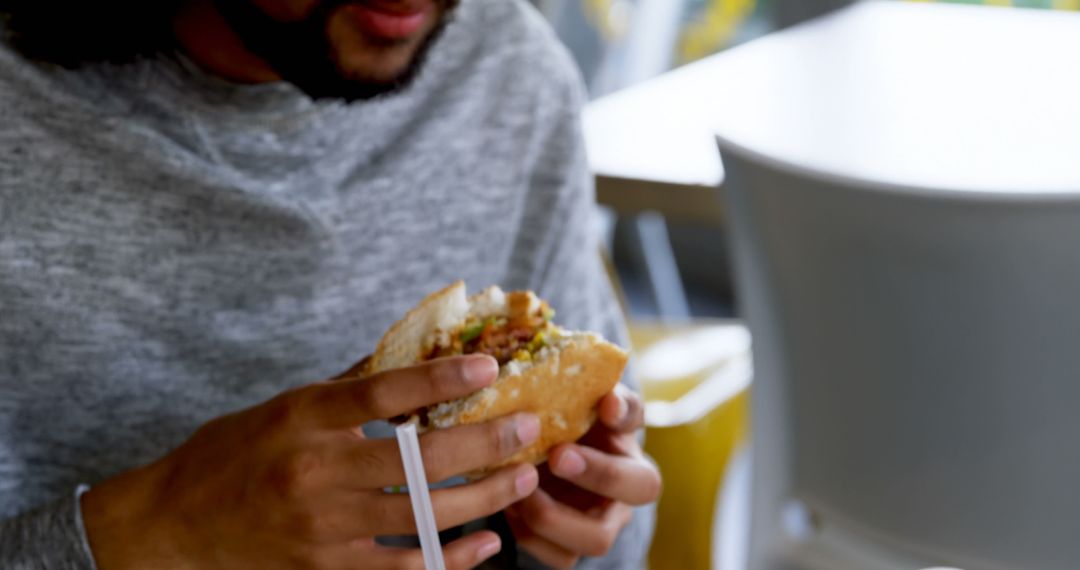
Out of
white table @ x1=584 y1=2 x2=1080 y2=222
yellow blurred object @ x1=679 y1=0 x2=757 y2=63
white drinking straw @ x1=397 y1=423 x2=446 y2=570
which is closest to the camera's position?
white drinking straw @ x1=397 y1=423 x2=446 y2=570

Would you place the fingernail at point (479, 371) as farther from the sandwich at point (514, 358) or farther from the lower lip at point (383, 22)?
the lower lip at point (383, 22)

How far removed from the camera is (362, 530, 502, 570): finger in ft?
3.04

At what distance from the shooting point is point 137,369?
48.3 inches

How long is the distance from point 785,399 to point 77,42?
84cm

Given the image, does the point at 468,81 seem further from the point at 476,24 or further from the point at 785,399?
the point at 785,399

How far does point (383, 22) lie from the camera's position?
1.17 metres

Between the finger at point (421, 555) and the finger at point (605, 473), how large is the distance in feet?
0.40

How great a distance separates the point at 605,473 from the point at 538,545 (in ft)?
0.33

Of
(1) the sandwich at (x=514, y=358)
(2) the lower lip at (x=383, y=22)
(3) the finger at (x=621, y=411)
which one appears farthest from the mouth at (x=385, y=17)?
(3) the finger at (x=621, y=411)

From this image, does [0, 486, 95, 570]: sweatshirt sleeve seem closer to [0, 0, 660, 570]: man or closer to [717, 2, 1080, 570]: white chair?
[0, 0, 660, 570]: man

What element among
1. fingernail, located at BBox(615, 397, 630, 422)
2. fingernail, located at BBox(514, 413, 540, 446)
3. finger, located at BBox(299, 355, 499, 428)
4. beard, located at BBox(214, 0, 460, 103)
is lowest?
fingernail, located at BBox(615, 397, 630, 422)

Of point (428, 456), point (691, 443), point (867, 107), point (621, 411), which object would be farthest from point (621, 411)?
point (867, 107)

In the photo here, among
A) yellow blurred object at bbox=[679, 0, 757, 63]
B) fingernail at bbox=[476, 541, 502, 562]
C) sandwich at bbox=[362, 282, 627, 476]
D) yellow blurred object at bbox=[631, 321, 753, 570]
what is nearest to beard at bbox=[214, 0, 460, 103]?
sandwich at bbox=[362, 282, 627, 476]

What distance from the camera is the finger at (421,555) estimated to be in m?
0.93
